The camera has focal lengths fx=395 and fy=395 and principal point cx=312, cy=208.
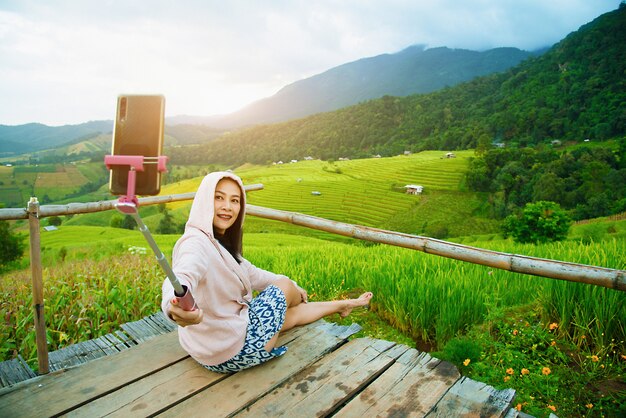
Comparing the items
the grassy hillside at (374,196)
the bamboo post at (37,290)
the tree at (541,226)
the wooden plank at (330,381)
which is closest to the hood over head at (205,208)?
the wooden plank at (330,381)

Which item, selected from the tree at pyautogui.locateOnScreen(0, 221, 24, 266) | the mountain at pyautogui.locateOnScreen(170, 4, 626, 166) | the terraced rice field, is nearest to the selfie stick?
the tree at pyautogui.locateOnScreen(0, 221, 24, 266)

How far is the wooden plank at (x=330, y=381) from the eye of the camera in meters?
1.78

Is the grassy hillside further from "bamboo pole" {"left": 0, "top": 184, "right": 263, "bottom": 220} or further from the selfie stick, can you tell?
the selfie stick

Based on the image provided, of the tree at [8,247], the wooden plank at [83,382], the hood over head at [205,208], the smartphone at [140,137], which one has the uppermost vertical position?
the smartphone at [140,137]

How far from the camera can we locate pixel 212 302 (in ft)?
6.73

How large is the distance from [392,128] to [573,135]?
126 ft

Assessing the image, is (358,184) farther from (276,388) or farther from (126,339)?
(276,388)

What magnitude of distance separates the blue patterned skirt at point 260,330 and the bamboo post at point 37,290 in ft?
3.30

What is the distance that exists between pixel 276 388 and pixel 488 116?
98.3 m

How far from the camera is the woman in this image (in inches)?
78.6

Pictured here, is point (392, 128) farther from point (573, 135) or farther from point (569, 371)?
point (569, 371)

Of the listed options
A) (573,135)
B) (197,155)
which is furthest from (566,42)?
(197,155)

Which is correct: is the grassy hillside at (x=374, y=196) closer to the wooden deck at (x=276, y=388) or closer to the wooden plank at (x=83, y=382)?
the wooden plank at (x=83, y=382)

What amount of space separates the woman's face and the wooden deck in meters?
0.80
